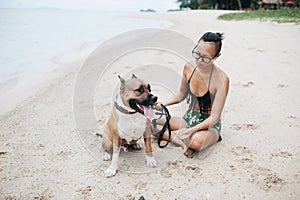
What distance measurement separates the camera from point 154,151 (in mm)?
3193

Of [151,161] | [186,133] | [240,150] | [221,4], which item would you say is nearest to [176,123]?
[186,133]

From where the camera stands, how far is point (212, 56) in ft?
9.17

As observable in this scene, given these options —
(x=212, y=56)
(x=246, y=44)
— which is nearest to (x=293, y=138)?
(x=212, y=56)

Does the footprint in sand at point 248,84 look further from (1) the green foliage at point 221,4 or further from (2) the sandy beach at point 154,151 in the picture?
(1) the green foliage at point 221,4

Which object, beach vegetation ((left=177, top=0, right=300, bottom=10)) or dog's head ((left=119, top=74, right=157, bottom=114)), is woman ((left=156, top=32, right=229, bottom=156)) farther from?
beach vegetation ((left=177, top=0, right=300, bottom=10))

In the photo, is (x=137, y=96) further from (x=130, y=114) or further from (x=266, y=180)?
(x=266, y=180)

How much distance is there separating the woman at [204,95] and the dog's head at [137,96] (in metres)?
0.59

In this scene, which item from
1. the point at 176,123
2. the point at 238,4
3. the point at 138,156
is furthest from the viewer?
the point at 238,4

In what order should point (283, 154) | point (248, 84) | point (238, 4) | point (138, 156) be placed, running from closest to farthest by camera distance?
point (283, 154)
point (138, 156)
point (248, 84)
point (238, 4)

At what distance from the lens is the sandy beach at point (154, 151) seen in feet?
8.38

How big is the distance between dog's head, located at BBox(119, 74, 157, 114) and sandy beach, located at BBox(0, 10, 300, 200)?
767mm

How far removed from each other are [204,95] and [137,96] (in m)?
0.89

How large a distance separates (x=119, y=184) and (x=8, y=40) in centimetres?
1136

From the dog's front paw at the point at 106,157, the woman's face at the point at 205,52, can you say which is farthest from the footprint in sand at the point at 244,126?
the dog's front paw at the point at 106,157
